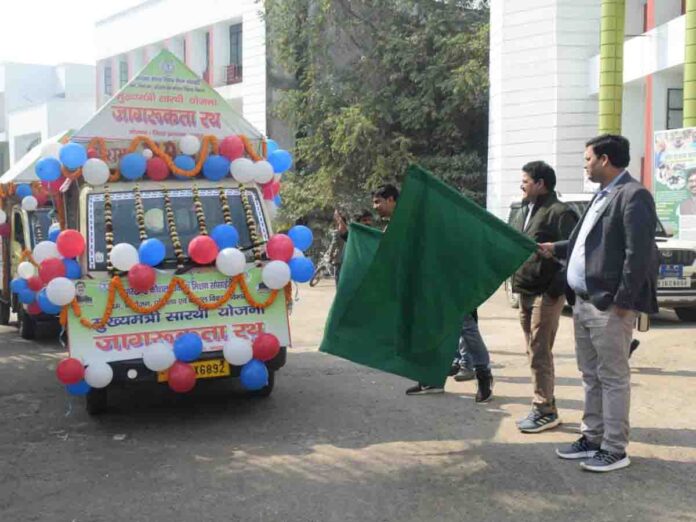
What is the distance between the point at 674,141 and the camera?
13.1 meters

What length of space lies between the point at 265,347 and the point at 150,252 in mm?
1208

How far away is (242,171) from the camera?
7238 mm

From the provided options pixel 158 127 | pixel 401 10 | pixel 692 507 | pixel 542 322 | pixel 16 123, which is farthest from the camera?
pixel 16 123

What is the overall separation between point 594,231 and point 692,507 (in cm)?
170

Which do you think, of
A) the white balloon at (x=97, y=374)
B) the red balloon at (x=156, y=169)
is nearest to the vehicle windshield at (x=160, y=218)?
the red balloon at (x=156, y=169)

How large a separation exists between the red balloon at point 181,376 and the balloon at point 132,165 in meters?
1.82

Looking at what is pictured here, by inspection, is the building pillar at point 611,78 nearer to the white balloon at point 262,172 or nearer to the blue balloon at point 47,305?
the white balloon at point 262,172

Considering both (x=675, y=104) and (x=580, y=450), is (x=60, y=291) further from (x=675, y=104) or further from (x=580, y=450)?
(x=675, y=104)

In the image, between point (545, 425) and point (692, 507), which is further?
point (545, 425)

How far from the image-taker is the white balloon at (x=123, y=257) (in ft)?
20.1

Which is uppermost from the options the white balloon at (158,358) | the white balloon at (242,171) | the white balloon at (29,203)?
the white balloon at (242,171)

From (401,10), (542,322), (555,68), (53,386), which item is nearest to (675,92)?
(555,68)

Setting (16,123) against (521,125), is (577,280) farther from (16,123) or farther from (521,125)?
(16,123)

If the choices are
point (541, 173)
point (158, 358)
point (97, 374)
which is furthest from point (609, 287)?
point (97, 374)
